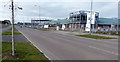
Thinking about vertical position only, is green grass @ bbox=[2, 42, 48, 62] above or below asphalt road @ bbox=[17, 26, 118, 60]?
above

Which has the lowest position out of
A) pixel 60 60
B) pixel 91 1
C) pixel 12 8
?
pixel 60 60

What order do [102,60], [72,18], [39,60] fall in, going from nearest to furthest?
1. [39,60]
2. [102,60]
3. [72,18]

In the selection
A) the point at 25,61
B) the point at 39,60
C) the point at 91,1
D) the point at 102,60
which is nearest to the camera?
the point at 25,61

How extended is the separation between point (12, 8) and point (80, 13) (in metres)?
63.3

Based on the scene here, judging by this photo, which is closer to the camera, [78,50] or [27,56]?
[27,56]

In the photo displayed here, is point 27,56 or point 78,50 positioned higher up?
point 27,56

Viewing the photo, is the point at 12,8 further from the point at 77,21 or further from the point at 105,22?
the point at 105,22

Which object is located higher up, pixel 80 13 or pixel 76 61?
pixel 80 13

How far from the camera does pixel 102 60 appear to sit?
774 centimetres

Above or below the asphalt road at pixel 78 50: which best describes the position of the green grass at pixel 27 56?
above

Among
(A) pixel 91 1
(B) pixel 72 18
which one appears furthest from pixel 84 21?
(A) pixel 91 1

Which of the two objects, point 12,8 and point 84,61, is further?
point 12,8

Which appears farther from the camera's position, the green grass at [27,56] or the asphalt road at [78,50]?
the asphalt road at [78,50]

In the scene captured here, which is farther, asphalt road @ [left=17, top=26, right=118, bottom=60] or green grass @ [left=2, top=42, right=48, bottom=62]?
asphalt road @ [left=17, top=26, right=118, bottom=60]
